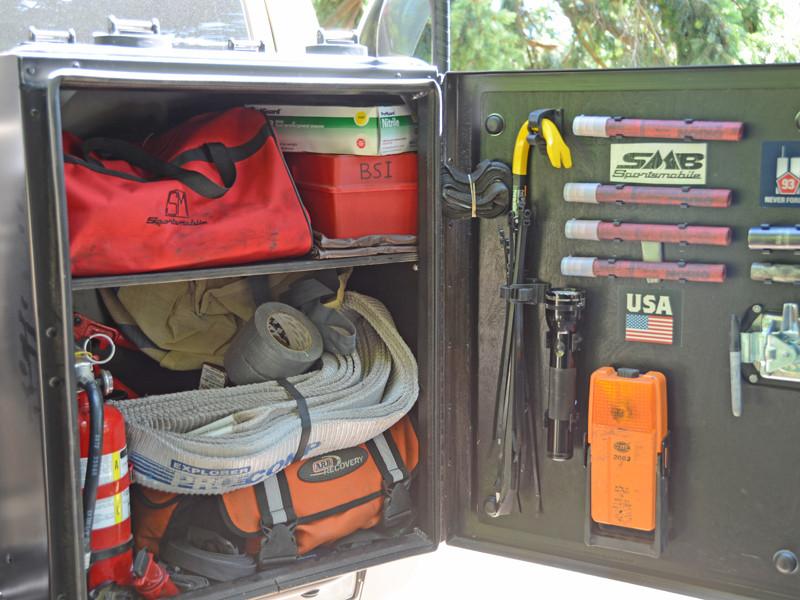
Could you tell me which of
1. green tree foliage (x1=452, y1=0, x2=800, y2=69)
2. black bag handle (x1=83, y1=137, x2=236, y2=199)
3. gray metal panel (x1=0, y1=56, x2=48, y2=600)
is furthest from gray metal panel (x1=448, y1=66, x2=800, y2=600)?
green tree foliage (x1=452, y1=0, x2=800, y2=69)

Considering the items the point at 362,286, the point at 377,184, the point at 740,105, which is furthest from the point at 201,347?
the point at 740,105

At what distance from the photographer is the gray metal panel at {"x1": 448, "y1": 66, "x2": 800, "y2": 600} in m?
2.17

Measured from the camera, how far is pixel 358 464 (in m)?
2.52

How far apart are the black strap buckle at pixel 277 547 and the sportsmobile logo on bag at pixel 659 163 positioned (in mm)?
1094

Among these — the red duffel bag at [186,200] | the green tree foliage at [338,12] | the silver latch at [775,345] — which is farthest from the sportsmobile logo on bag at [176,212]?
the green tree foliage at [338,12]

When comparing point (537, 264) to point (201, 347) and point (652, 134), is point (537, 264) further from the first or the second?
point (201, 347)

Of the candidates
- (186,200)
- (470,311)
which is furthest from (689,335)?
(186,200)

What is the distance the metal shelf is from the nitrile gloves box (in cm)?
25

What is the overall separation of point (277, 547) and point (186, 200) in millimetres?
813

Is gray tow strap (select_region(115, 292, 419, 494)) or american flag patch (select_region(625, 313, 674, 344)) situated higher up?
american flag patch (select_region(625, 313, 674, 344))

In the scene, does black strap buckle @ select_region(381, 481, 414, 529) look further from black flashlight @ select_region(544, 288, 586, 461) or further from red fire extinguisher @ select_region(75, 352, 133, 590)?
red fire extinguisher @ select_region(75, 352, 133, 590)

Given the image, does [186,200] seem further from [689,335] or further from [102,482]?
[689,335]

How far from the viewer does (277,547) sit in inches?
92.6

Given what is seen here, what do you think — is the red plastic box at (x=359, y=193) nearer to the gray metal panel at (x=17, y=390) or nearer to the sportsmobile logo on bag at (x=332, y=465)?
the sportsmobile logo on bag at (x=332, y=465)
